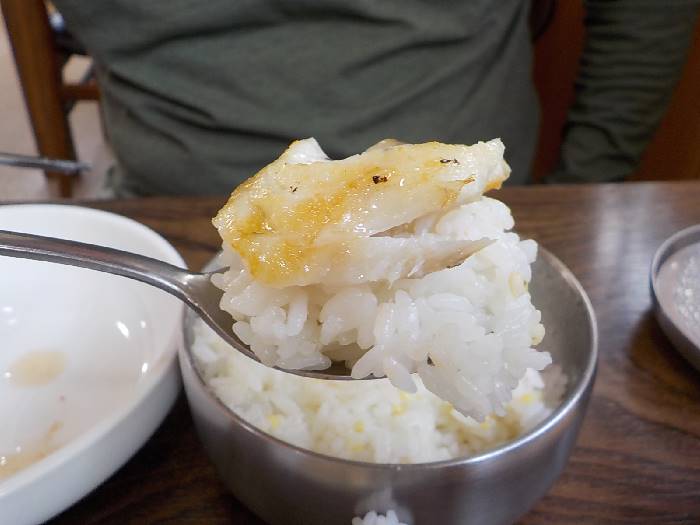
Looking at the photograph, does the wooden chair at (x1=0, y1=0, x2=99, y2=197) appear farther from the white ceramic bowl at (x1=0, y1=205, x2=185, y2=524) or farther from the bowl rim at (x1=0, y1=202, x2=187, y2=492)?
the bowl rim at (x1=0, y1=202, x2=187, y2=492)

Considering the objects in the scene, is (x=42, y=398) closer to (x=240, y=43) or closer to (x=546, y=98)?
(x=240, y=43)

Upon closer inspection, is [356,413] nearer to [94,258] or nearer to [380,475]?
[380,475]

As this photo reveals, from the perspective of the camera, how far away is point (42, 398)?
717mm

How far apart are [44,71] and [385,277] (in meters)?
1.59

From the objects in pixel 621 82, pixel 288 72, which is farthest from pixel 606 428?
pixel 621 82

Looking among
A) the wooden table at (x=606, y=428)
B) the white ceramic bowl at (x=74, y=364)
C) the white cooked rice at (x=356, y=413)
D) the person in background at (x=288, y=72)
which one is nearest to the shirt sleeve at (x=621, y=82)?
the person in background at (x=288, y=72)

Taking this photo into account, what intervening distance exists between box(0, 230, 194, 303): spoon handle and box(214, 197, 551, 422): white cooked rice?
0.24 feet

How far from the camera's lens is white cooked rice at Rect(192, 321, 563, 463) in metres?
0.62

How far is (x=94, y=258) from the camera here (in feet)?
1.98

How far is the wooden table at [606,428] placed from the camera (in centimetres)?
61

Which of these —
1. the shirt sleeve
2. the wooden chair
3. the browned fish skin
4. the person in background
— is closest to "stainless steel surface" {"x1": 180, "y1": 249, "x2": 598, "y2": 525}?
the browned fish skin

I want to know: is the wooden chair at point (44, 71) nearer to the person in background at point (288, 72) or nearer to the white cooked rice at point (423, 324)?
the person in background at point (288, 72)

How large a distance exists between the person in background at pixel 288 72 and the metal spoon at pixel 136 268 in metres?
0.62

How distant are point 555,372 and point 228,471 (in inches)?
14.1
